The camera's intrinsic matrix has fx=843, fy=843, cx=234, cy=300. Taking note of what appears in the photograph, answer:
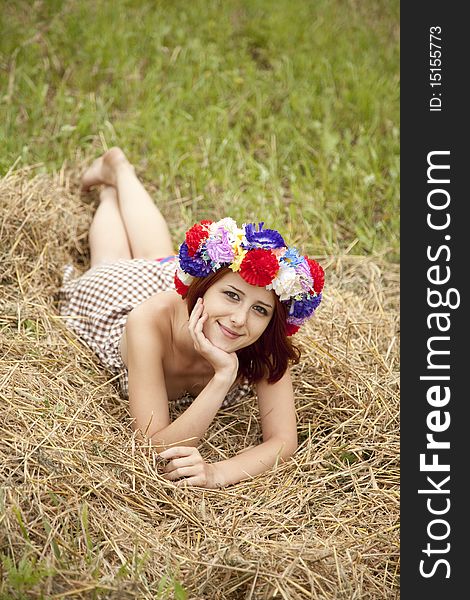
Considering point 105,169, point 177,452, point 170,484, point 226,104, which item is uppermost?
point 226,104

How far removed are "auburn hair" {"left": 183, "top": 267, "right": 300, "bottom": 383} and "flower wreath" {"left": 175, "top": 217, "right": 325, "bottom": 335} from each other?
0.03 m

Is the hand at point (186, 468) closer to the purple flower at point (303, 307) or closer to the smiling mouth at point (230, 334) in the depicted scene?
the smiling mouth at point (230, 334)

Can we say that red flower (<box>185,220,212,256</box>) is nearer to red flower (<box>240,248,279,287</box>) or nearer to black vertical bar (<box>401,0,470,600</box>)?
red flower (<box>240,248,279,287</box>)

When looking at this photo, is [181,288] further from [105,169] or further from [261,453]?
[105,169]

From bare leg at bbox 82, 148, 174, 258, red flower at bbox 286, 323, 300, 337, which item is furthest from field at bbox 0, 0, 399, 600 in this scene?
red flower at bbox 286, 323, 300, 337

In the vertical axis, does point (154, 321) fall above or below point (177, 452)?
above

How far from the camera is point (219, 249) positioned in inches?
123

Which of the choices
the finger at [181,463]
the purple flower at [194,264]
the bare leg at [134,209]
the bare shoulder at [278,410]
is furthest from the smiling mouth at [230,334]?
the bare leg at [134,209]

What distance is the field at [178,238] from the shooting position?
8.59 ft

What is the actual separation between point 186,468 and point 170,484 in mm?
97

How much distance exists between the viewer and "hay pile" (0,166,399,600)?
99.2 inches

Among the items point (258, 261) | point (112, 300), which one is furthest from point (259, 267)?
point (112, 300)

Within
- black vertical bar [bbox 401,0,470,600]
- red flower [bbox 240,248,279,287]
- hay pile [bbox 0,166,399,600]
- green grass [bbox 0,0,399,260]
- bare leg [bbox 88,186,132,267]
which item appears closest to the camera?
hay pile [bbox 0,166,399,600]

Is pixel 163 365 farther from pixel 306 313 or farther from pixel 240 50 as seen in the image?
pixel 240 50
